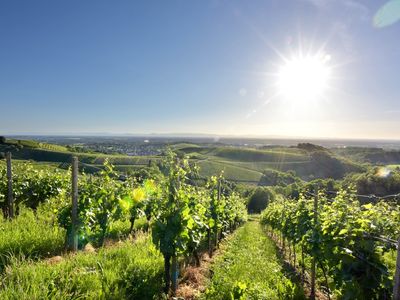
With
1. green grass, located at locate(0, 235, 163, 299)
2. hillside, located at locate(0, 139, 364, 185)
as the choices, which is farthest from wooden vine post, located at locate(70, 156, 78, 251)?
hillside, located at locate(0, 139, 364, 185)

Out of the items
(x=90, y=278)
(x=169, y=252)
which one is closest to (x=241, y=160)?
(x=169, y=252)

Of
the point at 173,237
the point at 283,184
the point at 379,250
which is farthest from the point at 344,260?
the point at 283,184

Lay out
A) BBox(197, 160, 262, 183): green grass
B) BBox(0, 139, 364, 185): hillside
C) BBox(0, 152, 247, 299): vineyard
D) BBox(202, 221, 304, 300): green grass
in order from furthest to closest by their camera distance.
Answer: BBox(197, 160, 262, 183): green grass, BBox(0, 139, 364, 185): hillside, BBox(202, 221, 304, 300): green grass, BBox(0, 152, 247, 299): vineyard

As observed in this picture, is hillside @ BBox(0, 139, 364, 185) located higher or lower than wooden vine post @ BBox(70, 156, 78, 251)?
lower

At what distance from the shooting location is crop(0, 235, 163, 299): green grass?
3.89 metres

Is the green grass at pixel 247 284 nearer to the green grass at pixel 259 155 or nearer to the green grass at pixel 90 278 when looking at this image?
the green grass at pixel 90 278

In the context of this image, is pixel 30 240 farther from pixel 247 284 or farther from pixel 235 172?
pixel 235 172

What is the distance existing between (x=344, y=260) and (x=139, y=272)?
11.0ft

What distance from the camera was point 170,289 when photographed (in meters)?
5.38

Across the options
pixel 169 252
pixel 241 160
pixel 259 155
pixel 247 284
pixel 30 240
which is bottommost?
pixel 241 160

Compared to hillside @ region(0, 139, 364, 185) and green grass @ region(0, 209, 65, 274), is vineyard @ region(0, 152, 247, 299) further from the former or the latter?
hillside @ region(0, 139, 364, 185)

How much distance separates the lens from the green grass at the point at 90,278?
3891 mm

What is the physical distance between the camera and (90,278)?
4.45 metres

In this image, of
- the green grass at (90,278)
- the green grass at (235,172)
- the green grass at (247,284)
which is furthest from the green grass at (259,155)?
the green grass at (90,278)
